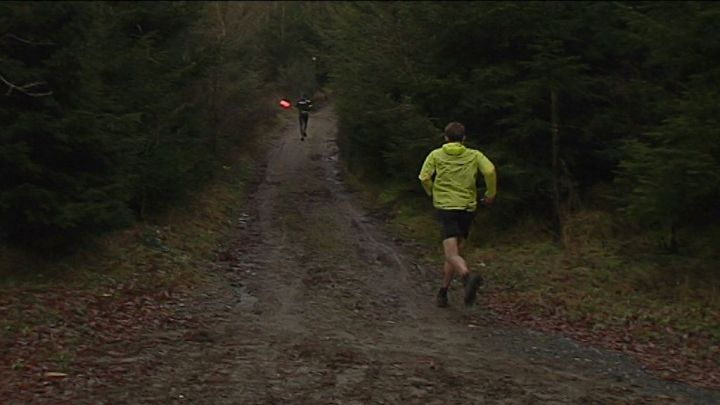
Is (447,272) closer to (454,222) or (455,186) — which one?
(454,222)

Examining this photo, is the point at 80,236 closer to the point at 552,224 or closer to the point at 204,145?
the point at 552,224

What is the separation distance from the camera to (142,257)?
11.3m

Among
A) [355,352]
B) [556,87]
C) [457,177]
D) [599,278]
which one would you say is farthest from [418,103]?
[355,352]

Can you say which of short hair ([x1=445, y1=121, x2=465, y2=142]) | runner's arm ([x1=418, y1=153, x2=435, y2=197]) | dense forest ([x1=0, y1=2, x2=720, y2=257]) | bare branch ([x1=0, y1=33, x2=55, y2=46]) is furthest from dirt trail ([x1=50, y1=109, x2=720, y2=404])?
bare branch ([x1=0, y1=33, x2=55, y2=46])

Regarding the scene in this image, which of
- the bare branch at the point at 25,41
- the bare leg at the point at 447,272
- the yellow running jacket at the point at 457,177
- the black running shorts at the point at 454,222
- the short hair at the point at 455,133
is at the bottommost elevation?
the bare leg at the point at 447,272

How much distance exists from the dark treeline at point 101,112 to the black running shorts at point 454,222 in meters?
3.97

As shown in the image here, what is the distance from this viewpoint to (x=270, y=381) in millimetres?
6402

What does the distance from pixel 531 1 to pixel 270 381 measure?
384 inches

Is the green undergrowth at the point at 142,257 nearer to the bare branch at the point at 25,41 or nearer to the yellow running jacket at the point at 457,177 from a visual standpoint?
the bare branch at the point at 25,41

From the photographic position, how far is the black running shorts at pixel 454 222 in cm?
934

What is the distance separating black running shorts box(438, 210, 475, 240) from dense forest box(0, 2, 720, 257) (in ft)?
8.32

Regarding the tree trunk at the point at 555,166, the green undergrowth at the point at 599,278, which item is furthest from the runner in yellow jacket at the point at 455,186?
the tree trunk at the point at 555,166

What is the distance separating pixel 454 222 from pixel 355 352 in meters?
2.58

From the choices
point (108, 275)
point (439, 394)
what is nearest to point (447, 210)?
point (439, 394)
